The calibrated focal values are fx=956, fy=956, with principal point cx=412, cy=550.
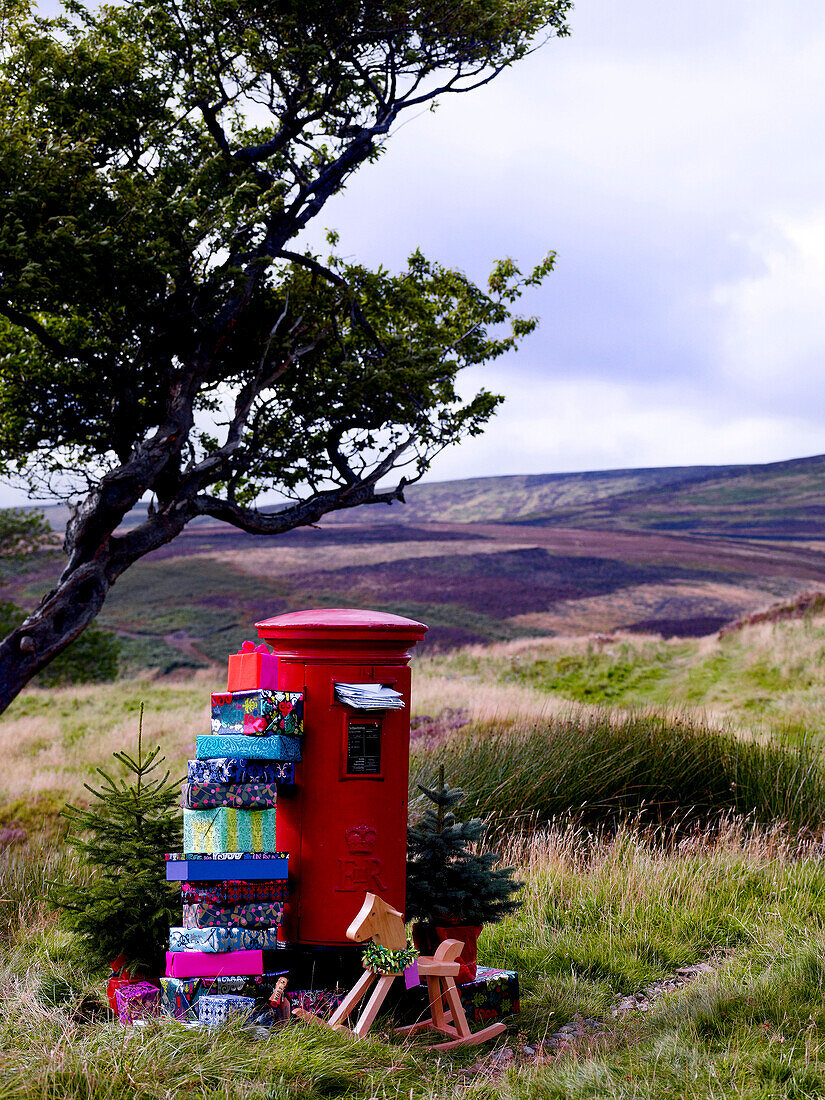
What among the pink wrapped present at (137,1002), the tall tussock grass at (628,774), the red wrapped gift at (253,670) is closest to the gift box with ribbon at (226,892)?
the pink wrapped present at (137,1002)

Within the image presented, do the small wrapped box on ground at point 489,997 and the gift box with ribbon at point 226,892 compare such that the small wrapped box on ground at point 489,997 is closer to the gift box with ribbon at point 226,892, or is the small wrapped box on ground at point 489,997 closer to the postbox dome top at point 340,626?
the gift box with ribbon at point 226,892

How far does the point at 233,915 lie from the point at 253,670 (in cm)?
121

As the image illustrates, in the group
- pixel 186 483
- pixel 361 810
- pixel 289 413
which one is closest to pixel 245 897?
pixel 361 810

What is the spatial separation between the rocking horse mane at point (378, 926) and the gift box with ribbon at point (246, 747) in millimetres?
815

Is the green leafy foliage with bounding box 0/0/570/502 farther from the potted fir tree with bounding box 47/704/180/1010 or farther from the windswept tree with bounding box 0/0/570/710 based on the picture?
the potted fir tree with bounding box 47/704/180/1010

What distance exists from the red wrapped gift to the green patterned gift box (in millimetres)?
644

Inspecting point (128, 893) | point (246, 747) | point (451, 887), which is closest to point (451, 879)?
point (451, 887)

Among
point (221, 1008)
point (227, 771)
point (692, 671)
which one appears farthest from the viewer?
point (692, 671)

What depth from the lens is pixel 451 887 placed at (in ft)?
17.7

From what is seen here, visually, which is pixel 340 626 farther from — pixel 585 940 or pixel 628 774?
pixel 628 774

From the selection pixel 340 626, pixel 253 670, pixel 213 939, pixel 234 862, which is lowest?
pixel 213 939

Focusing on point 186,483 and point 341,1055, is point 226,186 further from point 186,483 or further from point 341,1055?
point 341,1055

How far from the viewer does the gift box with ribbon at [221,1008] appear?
14.2 ft

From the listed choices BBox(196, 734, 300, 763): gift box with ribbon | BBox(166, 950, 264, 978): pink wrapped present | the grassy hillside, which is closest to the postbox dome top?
BBox(196, 734, 300, 763): gift box with ribbon
